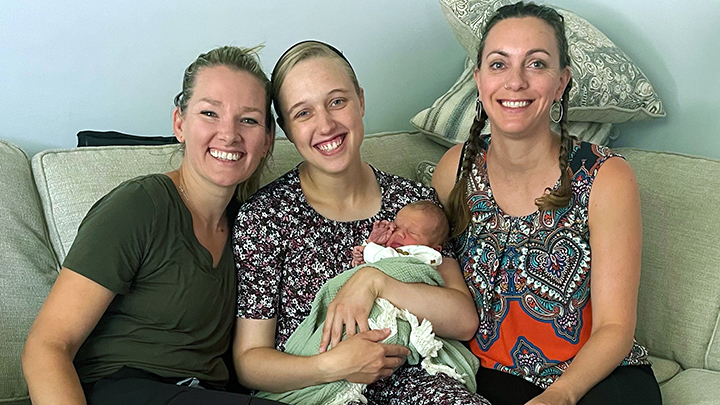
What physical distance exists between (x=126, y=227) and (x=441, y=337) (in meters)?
0.76

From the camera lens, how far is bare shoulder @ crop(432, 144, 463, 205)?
6.36ft

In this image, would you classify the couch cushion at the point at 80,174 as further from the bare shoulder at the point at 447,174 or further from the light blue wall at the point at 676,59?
the light blue wall at the point at 676,59

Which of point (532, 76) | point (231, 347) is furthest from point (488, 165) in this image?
point (231, 347)

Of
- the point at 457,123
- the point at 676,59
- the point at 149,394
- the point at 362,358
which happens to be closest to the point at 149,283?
the point at 149,394

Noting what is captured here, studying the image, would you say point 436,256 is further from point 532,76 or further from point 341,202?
point 532,76

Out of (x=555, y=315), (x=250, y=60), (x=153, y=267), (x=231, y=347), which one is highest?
(x=250, y=60)

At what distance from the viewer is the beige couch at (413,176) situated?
5.36 feet

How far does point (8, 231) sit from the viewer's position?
5.44 ft

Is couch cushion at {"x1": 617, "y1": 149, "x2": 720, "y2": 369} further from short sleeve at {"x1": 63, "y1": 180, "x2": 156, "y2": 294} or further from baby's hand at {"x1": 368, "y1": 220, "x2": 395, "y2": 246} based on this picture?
short sleeve at {"x1": 63, "y1": 180, "x2": 156, "y2": 294}

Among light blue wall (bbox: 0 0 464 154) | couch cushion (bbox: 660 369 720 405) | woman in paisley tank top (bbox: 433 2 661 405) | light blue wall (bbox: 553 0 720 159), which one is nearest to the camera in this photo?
woman in paisley tank top (bbox: 433 2 661 405)

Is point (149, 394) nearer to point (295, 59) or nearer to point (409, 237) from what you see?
point (409, 237)

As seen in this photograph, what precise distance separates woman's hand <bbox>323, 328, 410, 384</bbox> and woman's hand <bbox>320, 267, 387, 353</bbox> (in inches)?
1.0

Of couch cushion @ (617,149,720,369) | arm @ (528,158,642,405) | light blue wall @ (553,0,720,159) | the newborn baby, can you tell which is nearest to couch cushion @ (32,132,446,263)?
the newborn baby

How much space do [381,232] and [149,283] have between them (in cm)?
55
